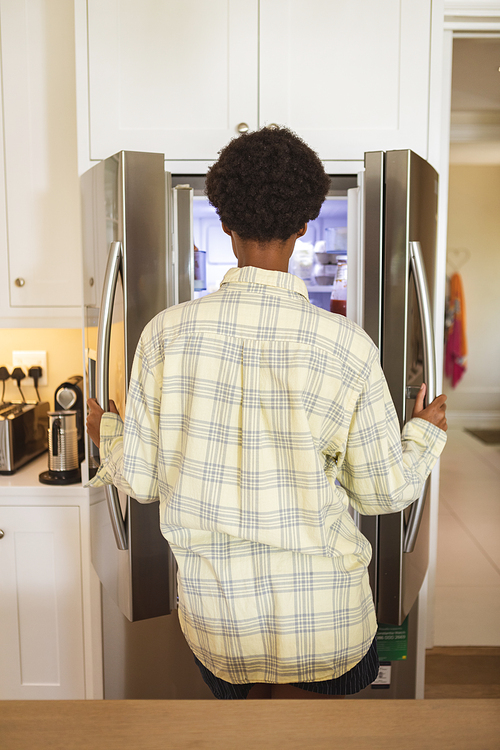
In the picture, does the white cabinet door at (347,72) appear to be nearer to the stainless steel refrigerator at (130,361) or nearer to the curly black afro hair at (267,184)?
the stainless steel refrigerator at (130,361)

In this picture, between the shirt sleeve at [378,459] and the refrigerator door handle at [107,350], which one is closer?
the shirt sleeve at [378,459]

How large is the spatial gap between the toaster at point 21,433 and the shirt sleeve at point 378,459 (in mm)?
1255

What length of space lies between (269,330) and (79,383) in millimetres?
1461

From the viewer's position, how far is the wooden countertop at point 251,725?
579 millimetres

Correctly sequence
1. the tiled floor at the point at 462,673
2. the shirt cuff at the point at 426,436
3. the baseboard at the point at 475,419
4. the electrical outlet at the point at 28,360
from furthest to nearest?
the baseboard at the point at 475,419 < the electrical outlet at the point at 28,360 < the tiled floor at the point at 462,673 < the shirt cuff at the point at 426,436

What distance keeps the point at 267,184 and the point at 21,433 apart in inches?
55.2

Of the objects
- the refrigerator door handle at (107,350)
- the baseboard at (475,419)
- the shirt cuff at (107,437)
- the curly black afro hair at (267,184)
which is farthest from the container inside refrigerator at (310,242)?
the baseboard at (475,419)

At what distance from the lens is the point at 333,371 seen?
860 millimetres

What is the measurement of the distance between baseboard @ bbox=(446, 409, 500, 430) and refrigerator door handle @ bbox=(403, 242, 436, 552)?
4.81 m

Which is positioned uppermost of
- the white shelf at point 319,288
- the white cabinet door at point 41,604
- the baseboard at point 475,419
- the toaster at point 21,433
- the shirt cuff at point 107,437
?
the white shelf at point 319,288

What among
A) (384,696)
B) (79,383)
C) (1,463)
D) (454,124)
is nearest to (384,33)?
(79,383)

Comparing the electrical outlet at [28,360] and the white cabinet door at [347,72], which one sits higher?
the white cabinet door at [347,72]

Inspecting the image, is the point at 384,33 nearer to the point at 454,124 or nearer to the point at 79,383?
the point at 79,383

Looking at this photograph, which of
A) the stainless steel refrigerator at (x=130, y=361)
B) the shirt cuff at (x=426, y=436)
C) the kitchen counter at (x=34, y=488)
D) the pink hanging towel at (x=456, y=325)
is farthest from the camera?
the pink hanging towel at (x=456, y=325)
